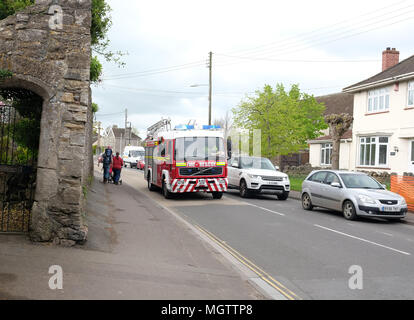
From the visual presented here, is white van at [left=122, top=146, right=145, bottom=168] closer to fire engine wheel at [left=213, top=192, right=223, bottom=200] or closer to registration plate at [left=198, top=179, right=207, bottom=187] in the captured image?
fire engine wheel at [left=213, top=192, right=223, bottom=200]

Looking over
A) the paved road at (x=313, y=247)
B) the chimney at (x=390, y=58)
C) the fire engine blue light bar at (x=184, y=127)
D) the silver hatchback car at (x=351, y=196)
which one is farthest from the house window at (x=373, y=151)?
the fire engine blue light bar at (x=184, y=127)

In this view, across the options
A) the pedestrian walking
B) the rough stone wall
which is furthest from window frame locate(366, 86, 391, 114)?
the rough stone wall

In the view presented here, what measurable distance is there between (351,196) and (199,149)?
6428mm

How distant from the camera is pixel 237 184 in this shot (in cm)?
2028

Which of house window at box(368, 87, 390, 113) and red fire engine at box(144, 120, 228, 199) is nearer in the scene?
red fire engine at box(144, 120, 228, 199)

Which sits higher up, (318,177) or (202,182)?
(318,177)

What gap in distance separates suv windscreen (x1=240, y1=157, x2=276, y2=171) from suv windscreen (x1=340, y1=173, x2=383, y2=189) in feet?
18.1

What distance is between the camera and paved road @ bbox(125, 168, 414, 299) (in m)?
6.32

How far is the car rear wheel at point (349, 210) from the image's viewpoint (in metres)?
13.5

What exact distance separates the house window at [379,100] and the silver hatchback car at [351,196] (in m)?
14.5

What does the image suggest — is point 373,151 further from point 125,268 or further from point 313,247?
point 125,268

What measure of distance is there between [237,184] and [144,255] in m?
12.9

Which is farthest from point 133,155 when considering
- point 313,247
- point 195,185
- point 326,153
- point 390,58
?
point 313,247

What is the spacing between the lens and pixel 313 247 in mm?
9086
